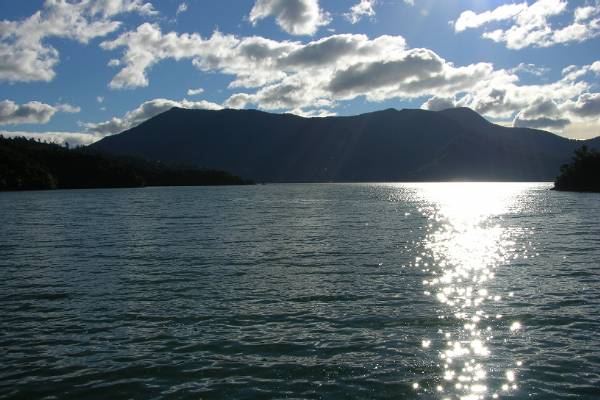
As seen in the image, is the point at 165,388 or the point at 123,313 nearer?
the point at 165,388

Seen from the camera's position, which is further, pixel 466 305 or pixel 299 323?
pixel 466 305

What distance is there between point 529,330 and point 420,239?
3684cm

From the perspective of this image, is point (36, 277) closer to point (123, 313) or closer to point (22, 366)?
point (123, 313)

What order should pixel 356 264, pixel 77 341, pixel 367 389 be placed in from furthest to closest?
pixel 356 264 → pixel 77 341 → pixel 367 389

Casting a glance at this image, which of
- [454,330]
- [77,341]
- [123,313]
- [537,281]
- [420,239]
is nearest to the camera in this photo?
[77,341]

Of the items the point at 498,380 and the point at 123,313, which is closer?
the point at 498,380

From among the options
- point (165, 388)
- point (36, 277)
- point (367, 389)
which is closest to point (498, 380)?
point (367, 389)

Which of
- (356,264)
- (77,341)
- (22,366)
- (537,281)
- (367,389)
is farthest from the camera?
(356,264)

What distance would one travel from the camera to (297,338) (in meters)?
21.2

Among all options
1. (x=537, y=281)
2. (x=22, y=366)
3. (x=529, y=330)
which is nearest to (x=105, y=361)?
(x=22, y=366)

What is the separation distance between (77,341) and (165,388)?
22.3 ft

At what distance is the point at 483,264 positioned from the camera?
4125 cm

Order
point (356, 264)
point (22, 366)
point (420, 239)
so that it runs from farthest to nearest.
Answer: point (420, 239) < point (356, 264) < point (22, 366)

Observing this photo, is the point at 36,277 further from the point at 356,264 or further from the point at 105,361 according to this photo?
the point at 356,264
